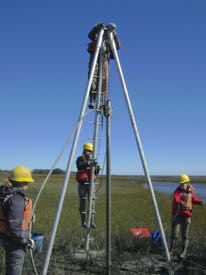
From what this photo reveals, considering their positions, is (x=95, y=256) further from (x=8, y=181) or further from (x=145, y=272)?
(x=8, y=181)

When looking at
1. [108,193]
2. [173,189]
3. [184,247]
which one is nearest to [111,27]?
[108,193]

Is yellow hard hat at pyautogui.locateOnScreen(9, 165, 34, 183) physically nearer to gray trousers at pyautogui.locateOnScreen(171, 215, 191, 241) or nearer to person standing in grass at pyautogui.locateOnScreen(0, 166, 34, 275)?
person standing in grass at pyautogui.locateOnScreen(0, 166, 34, 275)

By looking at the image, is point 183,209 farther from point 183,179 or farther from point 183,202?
point 183,179

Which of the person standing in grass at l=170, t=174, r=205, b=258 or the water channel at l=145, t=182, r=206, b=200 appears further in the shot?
the water channel at l=145, t=182, r=206, b=200

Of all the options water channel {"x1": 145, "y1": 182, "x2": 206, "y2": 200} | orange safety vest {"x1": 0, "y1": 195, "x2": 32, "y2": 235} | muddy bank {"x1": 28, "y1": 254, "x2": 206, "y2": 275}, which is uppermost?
orange safety vest {"x1": 0, "y1": 195, "x2": 32, "y2": 235}

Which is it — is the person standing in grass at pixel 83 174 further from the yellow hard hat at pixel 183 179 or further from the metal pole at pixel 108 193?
the yellow hard hat at pixel 183 179

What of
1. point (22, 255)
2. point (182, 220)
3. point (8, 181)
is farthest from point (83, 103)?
point (182, 220)

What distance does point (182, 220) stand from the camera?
8594 mm

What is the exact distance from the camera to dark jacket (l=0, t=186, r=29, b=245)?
15.1 feet

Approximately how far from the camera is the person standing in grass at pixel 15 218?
15.2 feet

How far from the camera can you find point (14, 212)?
461 centimetres

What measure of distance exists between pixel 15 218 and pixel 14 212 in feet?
0.21

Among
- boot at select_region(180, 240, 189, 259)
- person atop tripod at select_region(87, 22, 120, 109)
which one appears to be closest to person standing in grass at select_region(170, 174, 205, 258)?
boot at select_region(180, 240, 189, 259)

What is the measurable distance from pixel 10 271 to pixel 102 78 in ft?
9.92
